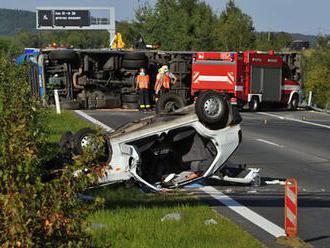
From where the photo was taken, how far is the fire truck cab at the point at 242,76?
30.6 meters

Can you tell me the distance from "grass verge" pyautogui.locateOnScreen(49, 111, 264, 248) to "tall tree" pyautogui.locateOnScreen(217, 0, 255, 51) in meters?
54.7

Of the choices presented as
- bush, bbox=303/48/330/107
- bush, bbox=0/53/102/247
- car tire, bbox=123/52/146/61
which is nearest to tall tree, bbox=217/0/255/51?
bush, bbox=303/48/330/107

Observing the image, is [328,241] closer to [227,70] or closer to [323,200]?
[323,200]

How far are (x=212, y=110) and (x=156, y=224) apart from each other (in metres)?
2.37

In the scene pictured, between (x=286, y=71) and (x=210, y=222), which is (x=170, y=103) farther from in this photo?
(x=286, y=71)

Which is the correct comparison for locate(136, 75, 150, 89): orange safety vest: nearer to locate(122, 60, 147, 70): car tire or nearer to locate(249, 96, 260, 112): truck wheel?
locate(122, 60, 147, 70): car tire

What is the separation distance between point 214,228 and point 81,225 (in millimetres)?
3817

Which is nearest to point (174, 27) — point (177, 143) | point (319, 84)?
point (319, 84)

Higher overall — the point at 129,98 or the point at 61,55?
the point at 61,55

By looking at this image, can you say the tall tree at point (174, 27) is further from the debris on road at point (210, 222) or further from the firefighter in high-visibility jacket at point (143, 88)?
the debris on road at point (210, 222)

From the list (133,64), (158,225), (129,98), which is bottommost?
(129,98)

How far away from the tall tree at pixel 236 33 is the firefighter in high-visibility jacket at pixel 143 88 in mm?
34686

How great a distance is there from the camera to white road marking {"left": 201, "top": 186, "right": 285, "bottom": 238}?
7762 millimetres

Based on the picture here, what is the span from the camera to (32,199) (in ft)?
12.1
